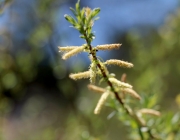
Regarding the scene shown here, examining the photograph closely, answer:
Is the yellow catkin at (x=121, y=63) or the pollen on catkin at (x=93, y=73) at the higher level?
the yellow catkin at (x=121, y=63)

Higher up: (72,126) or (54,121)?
(72,126)

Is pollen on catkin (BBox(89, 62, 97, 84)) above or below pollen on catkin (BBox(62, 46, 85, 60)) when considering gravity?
below

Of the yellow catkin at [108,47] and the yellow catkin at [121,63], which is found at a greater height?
the yellow catkin at [108,47]

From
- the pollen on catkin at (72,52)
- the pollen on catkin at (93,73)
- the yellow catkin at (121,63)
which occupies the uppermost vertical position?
A: the pollen on catkin at (72,52)

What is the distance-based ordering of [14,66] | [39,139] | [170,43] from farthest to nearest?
[39,139] < [14,66] < [170,43]

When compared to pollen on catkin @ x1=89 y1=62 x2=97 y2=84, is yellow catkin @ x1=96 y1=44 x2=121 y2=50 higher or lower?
higher

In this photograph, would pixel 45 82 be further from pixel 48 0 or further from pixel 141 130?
pixel 141 130

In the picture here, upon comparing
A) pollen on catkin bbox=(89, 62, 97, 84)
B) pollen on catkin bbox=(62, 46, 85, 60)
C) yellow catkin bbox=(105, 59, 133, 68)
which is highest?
pollen on catkin bbox=(62, 46, 85, 60)

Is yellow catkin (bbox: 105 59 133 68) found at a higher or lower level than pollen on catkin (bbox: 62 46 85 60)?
lower

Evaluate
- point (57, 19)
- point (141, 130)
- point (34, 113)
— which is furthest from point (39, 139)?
point (141, 130)

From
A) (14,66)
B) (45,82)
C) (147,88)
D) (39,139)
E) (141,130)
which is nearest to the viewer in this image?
(141,130)

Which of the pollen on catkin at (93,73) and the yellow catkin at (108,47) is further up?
the yellow catkin at (108,47)
